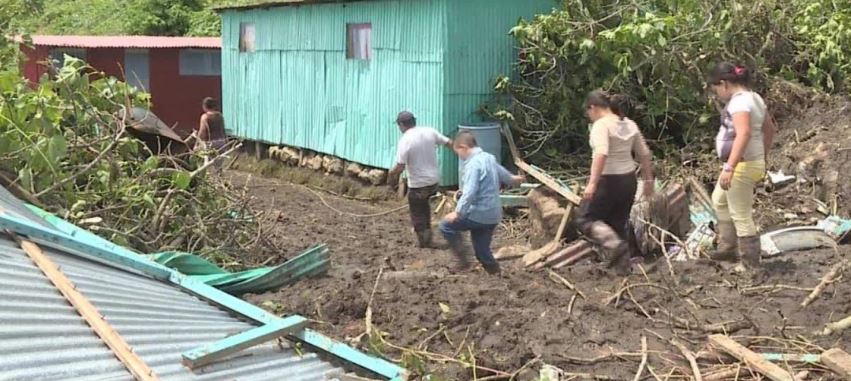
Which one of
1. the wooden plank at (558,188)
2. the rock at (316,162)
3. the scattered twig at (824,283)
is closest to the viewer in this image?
the scattered twig at (824,283)

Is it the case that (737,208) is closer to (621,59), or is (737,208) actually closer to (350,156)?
(621,59)

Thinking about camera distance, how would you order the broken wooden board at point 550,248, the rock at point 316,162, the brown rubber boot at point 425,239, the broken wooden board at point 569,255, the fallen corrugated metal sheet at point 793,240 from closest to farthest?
the broken wooden board at point 569,255 → the fallen corrugated metal sheet at point 793,240 → the broken wooden board at point 550,248 → the brown rubber boot at point 425,239 → the rock at point 316,162

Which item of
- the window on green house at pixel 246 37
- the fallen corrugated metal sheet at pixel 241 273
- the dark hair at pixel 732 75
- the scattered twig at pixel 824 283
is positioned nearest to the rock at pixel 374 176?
the window on green house at pixel 246 37

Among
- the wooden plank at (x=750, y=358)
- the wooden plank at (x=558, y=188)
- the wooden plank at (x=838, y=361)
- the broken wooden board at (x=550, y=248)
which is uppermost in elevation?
the wooden plank at (x=558, y=188)

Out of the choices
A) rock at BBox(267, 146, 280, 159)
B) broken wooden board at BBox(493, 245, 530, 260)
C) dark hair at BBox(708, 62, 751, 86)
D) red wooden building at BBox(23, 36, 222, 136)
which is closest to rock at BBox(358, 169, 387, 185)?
rock at BBox(267, 146, 280, 159)

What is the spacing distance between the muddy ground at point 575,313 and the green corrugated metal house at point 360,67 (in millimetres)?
5440

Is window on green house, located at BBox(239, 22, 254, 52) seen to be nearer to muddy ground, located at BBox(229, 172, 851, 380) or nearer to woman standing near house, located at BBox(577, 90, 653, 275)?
muddy ground, located at BBox(229, 172, 851, 380)

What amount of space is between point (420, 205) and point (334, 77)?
6231 mm

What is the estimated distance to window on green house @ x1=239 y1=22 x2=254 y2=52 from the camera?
1817 cm

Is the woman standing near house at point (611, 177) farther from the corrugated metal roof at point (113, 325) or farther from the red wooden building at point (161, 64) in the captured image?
the red wooden building at point (161, 64)

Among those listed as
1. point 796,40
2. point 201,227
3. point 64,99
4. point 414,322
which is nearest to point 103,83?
point 64,99

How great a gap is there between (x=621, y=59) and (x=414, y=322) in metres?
6.38

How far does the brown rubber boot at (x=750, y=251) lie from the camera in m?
6.70

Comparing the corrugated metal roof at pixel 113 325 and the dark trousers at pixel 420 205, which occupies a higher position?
the corrugated metal roof at pixel 113 325
